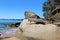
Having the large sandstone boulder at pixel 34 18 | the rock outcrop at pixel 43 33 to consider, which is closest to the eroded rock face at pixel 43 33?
the rock outcrop at pixel 43 33

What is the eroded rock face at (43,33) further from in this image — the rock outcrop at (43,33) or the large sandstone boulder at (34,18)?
the large sandstone boulder at (34,18)

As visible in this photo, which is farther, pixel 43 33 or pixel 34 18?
pixel 34 18

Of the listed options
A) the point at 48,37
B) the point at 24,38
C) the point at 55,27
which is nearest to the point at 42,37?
the point at 48,37

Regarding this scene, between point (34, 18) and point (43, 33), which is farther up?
point (34, 18)

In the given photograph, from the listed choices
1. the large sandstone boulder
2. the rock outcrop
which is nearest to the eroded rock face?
the rock outcrop

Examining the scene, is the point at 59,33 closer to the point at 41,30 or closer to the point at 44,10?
the point at 41,30

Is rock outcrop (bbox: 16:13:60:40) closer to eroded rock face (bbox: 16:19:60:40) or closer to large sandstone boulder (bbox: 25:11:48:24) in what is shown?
eroded rock face (bbox: 16:19:60:40)

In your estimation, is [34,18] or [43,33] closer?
[43,33]

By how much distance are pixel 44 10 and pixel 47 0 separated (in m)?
2.53

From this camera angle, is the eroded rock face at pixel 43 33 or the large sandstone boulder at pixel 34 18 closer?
the eroded rock face at pixel 43 33

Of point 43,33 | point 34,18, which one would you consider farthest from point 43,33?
point 34,18

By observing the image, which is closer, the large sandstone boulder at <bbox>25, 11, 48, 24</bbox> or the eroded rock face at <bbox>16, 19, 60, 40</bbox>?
the eroded rock face at <bbox>16, 19, 60, 40</bbox>

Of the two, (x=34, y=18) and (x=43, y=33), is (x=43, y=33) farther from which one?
(x=34, y=18)

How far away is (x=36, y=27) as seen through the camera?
9.82 m
